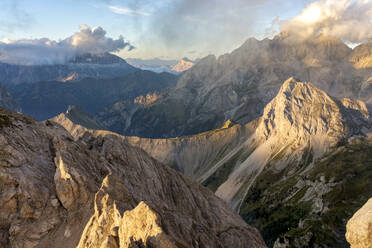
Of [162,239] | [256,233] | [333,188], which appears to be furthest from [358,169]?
[162,239]

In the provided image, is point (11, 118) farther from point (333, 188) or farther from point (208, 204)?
point (333, 188)

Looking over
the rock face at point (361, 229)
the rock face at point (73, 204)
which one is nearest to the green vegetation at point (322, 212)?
the rock face at point (73, 204)

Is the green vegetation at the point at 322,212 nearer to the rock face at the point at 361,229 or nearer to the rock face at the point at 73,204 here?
the rock face at the point at 73,204

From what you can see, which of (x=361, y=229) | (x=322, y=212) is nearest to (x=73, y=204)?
(x=361, y=229)

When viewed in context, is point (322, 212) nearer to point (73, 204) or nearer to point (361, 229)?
point (361, 229)

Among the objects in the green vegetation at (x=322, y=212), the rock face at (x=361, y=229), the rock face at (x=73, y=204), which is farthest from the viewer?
the green vegetation at (x=322, y=212)

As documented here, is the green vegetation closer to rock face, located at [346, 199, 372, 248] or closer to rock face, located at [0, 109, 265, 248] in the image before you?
rock face, located at [0, 109, 265, 248]
